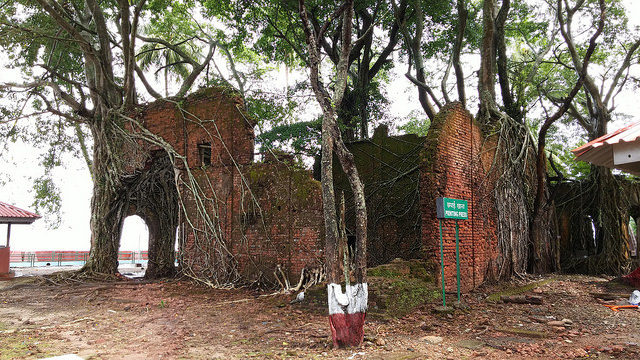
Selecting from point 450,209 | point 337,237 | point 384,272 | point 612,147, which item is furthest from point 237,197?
point 612,147

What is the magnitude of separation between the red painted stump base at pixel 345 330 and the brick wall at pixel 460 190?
3.46 meters

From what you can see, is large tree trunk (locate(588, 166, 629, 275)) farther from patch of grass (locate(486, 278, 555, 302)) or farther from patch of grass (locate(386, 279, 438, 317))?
patch of grass (locate(386, 279, 438, 317))

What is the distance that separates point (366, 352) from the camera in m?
5.38

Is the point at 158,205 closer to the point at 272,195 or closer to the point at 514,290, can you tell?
the point at 272,195

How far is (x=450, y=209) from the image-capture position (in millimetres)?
8055

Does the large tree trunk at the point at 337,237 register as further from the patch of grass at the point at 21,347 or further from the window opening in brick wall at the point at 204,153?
the window opening in brick wall at the point at 204,153

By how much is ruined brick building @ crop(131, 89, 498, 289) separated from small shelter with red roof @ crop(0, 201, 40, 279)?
7.58m

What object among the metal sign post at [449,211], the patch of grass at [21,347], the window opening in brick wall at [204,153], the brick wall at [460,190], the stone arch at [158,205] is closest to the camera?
the patch of grass at [21,347]

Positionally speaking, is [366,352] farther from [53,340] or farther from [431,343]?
[53,340]

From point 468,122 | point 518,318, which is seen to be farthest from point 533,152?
point 518,318

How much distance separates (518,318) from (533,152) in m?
7.10

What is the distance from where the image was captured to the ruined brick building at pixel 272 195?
363 inches

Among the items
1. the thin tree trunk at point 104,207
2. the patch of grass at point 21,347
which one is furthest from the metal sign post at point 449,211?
the thin tree trunk at point 104,207

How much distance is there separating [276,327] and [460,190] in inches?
195
